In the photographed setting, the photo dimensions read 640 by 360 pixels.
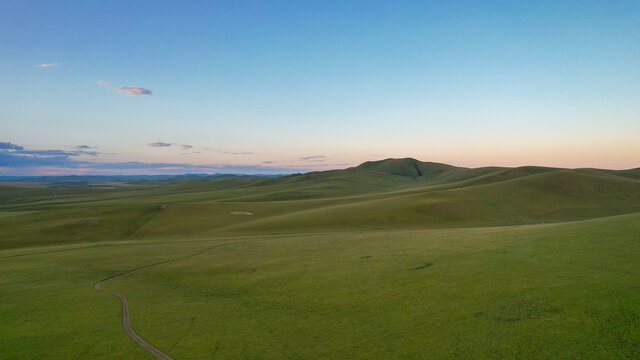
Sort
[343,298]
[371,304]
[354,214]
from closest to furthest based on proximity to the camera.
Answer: [371,304]
[343,298]
[354,214]

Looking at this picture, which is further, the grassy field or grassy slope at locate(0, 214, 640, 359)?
the grassy field

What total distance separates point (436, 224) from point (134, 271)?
48062 mm

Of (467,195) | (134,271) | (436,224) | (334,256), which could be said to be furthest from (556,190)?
(134,271)

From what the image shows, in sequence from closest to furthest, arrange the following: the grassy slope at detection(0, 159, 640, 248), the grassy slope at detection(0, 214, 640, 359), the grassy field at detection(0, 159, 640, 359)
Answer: the grassy slope at detection(0, 214, 640, 359)
the grassy field at detection(0, 159, 640, 359)
the grassy slope at detection(0, 159, 640, 248)

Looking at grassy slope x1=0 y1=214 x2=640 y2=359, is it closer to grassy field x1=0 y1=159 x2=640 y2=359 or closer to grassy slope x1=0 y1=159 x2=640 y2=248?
grassy field x1=0 y1=159 x2=640 y2=359

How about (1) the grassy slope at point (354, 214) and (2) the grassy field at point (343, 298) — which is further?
(1) the grassy slope at point (354, 214)

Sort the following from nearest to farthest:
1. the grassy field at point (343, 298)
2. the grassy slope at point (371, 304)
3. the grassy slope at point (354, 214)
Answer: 1. the grassy slope at point (371, 304)
2. the grassy field at point (343, 298)
3. the grassy slope at point (354, 214)

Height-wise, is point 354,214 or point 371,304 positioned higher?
point 354,214

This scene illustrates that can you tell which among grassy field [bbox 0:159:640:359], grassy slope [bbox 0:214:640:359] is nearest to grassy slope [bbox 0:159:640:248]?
grassy field [bbox 0:159:640:359]

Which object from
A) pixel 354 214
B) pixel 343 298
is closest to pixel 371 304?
pixel 343 298

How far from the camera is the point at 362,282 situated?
77.1 ft

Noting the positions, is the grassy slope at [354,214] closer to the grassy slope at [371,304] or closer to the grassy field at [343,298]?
the grassy field at [343,298]

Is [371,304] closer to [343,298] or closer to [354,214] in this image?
[343,298]

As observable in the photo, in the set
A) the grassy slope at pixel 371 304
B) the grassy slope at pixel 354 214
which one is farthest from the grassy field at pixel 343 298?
the grassy slope at pixel 354 214
